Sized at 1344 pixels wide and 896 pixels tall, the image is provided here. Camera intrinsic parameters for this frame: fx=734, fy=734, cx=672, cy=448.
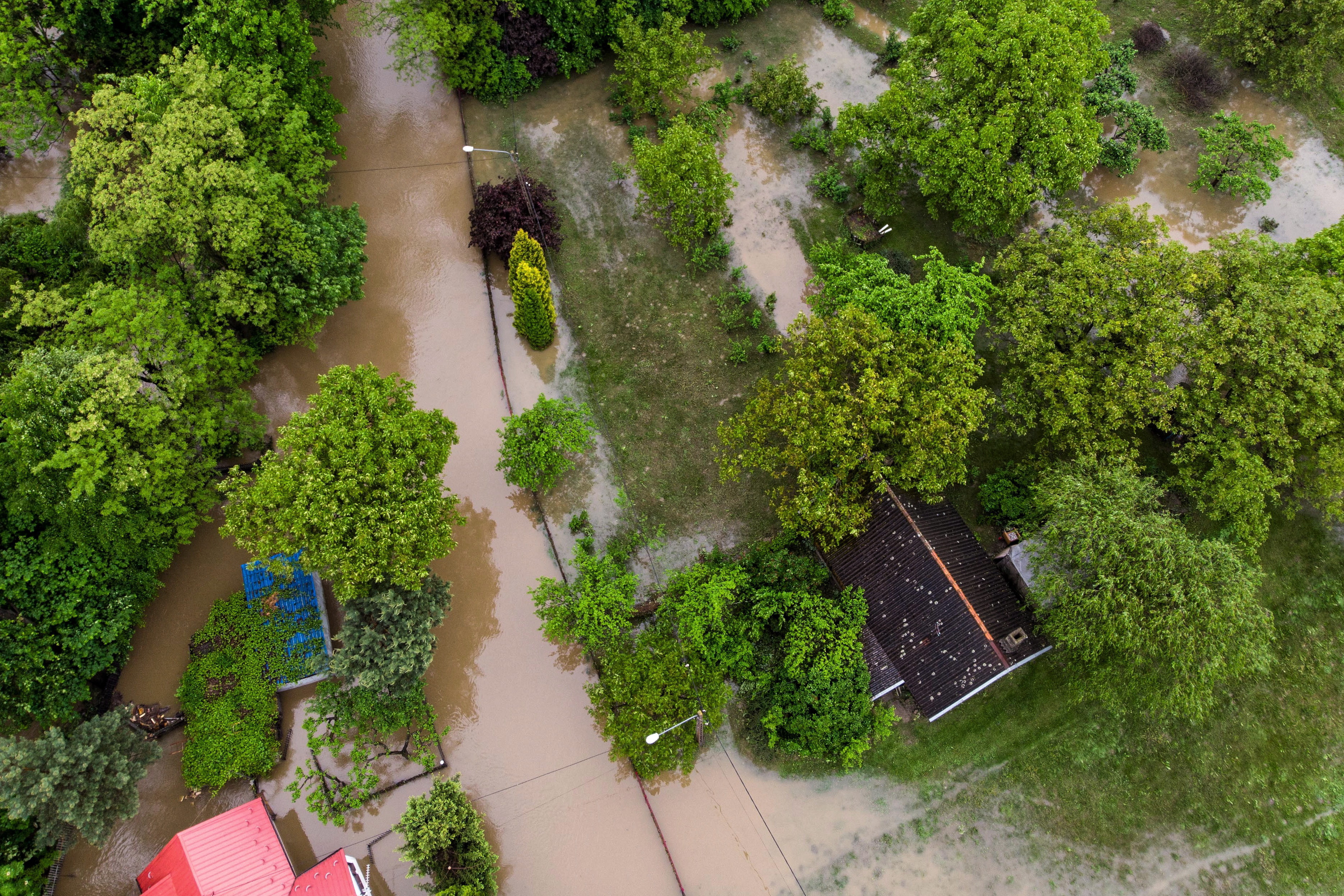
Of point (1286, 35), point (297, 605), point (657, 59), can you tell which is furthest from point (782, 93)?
point (297, 605)

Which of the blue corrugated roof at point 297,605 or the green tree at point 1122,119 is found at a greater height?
the green tree at point 1122,119

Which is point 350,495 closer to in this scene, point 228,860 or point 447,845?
point 447,845

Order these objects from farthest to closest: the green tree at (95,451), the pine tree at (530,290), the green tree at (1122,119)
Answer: the green tree at (1122,119) → the pine tree at (530,290) → the green tree at (95,451)

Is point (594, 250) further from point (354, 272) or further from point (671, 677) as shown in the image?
point (671, 677)

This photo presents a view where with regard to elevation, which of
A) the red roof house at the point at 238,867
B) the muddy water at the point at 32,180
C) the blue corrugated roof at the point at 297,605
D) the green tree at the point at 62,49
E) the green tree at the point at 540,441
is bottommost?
the red roof house at the point at 238,867

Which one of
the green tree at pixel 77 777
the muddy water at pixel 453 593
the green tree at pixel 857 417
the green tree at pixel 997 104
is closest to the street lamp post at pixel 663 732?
→ the muddy water at pixel 453 593

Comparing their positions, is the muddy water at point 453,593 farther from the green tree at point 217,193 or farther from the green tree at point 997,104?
the green tree at point 997,104

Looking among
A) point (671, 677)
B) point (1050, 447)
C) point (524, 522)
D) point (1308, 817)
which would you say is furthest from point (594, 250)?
point (1308, 817)
